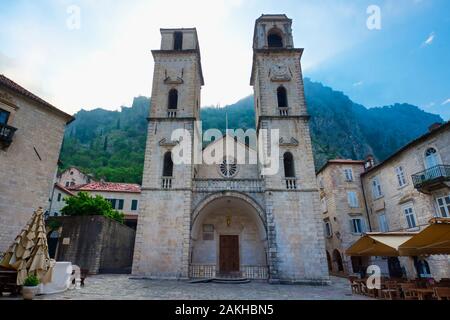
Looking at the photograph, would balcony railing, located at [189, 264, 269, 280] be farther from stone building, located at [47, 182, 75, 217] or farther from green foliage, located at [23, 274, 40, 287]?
stone building, located at [47, 182, 75, 217]

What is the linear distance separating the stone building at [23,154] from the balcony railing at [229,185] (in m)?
9.05

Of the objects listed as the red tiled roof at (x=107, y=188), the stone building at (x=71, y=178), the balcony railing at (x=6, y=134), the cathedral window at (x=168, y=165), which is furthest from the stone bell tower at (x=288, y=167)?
the stone building at (x=71, y=178)

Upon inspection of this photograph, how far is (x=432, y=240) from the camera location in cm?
695

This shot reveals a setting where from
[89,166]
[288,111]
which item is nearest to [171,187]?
[288,111]

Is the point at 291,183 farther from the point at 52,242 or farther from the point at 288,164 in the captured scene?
the point at 52,242

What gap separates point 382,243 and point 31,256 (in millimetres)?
12528

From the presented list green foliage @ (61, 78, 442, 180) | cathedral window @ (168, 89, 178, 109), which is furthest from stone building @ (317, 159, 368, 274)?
green foliage @ (61, 78, 442, 180)

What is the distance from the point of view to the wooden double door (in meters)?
17.4

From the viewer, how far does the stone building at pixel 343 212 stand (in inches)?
826

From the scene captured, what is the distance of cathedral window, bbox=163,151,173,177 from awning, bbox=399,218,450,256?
1410cm

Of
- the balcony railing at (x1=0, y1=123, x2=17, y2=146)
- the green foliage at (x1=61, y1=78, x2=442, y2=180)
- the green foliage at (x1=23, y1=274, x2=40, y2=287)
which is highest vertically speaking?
the green foliage at (x1=61, y1=78, x2=442, y2=180)

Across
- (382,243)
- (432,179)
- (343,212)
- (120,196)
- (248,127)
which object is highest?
(248,127)

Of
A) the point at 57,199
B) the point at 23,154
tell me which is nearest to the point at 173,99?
the point at 23,154
